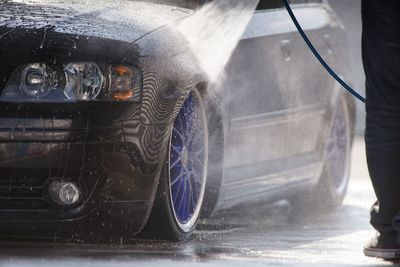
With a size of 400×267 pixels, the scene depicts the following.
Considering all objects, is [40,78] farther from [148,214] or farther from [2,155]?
[148,214]

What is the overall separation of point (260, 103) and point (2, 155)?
1.99 metres

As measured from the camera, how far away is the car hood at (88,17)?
661cm

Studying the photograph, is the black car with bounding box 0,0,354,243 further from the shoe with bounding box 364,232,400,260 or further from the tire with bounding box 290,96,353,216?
the tire with bounding box 290,96,353,216

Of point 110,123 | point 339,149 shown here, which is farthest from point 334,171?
point 110,123

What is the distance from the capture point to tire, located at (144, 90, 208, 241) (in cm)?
680

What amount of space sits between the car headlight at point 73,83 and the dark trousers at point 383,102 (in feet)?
3.42

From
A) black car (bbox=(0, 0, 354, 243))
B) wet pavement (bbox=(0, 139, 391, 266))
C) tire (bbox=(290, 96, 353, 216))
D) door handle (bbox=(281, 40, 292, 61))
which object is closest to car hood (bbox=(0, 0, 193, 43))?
black car (bbox=(0, 0, 354, 243))

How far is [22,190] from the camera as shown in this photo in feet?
21.2

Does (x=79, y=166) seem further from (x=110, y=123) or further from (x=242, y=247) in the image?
(x=242, y=247)

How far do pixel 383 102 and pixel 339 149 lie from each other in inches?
130

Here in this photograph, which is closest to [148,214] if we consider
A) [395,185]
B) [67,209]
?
[67,209]

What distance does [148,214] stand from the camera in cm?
669

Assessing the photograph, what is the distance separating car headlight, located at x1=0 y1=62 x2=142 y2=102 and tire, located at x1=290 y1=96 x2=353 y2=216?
2864 mm

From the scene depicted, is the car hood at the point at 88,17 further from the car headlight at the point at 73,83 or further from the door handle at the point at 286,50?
the door handle at the point at 286,50
